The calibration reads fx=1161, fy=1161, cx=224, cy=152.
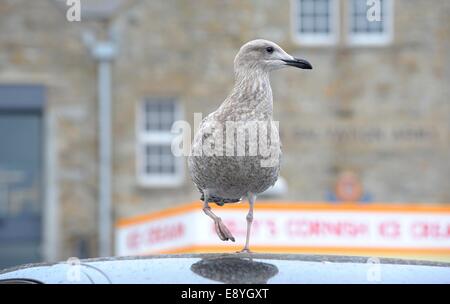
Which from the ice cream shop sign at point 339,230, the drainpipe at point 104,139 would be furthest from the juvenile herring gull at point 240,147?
the drainpipe at point 104,139

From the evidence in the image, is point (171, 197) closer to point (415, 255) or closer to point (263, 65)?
point (415, 255)

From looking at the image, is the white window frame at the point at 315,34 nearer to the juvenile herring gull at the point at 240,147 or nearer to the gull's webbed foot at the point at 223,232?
the juvenile herring gull at the point at 240,147

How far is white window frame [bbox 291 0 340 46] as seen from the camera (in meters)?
23.6

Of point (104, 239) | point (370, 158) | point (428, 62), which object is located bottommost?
point (104, 239)

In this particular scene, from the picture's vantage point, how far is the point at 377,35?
78.3 ft

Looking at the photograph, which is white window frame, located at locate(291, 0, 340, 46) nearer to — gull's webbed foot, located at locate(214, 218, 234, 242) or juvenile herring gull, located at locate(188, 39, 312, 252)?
juvenile herring gull, located at locate(188, 39, 312, 252)

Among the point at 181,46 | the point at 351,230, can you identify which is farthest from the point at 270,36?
the point at 351,230

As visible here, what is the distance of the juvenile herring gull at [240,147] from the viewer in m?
5.27

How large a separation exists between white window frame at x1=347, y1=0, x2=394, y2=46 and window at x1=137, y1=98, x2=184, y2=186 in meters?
3.86

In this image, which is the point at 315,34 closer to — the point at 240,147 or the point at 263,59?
the point at 263,59

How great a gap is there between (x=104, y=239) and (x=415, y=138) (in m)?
6.59

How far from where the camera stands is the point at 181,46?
77.3 ft

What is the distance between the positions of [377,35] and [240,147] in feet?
62.4

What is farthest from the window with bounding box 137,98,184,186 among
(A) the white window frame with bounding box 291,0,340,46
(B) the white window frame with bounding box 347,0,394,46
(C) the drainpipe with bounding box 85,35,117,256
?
Result: (B) the white window frame with bounding box 347,0,394,46
